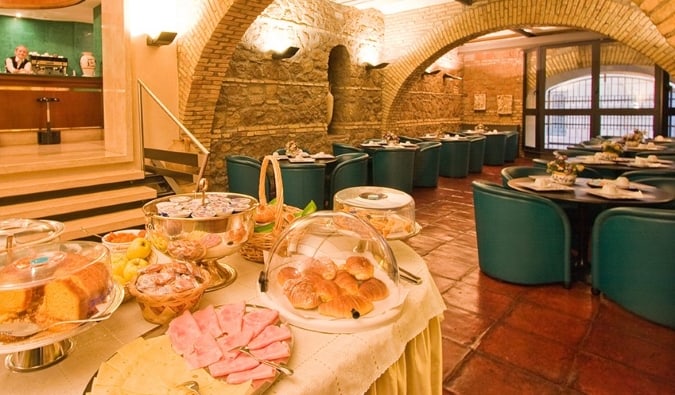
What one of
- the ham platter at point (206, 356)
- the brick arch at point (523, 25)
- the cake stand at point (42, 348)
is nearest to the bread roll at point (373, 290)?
the ham platter at point (206, 356)

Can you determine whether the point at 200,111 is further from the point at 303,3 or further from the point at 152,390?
the point at 152,390

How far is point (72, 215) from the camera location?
426 cm

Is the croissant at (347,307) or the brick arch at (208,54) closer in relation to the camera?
the croissant at (347,307)

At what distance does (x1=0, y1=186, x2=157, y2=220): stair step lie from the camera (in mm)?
3917

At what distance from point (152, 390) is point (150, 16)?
644 centimetres

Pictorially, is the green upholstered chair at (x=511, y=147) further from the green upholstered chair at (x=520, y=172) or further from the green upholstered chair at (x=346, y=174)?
the green upholstered chair at (x=520, y=172)

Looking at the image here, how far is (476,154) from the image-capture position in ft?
31.6

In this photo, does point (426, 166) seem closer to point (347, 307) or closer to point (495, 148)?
point (495, 148)

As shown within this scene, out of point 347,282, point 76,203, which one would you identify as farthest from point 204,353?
point 76,203

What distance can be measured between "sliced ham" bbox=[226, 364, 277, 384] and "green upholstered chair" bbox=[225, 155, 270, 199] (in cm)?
483

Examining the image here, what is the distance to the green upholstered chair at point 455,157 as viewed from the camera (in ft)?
29.4

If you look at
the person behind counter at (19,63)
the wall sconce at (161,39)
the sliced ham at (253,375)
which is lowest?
the sliced ham at (253,375)

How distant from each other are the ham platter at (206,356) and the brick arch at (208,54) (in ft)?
17.5

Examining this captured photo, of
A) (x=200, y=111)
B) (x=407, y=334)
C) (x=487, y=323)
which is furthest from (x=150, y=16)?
(x=407, y=334)
